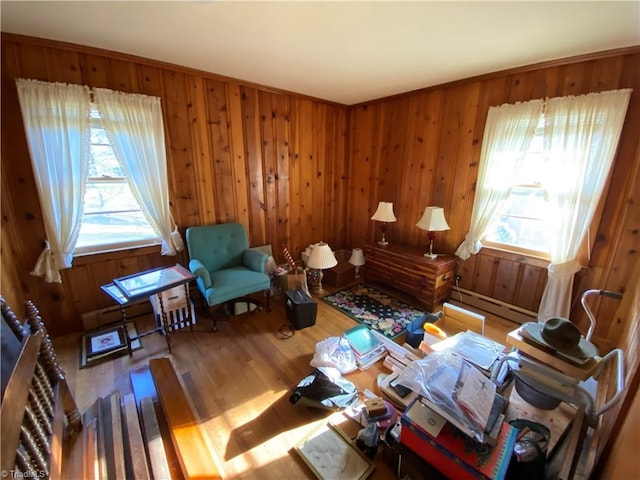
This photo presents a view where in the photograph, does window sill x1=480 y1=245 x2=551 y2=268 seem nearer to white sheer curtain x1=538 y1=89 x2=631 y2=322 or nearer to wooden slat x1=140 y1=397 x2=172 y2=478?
white sheer curtain x1=538 y1=89 x2=631 y2=322

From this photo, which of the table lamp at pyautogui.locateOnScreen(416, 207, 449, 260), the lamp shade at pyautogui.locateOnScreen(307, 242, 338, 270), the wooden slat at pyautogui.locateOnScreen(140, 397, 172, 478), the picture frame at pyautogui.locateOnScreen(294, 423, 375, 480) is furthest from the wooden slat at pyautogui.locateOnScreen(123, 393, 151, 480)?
the table lamp at pyautogui.locateOnScreen(416, 207, 449, 260)

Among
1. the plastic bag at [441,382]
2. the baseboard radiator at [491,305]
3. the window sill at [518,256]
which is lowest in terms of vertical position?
the baseboard radiator at [491,305]

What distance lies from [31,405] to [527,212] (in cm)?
363

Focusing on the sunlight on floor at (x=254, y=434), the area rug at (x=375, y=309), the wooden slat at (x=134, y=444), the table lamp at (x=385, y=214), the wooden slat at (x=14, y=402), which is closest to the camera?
the wooden slat at (x=14, y=402)

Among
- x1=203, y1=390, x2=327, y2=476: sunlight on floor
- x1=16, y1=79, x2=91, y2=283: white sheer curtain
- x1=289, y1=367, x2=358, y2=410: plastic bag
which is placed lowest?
x1=203, y1=390, x2=327, y2=476: sunlight on floor

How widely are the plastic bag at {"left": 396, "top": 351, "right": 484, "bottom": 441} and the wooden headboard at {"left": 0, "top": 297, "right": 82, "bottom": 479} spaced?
1.43 m

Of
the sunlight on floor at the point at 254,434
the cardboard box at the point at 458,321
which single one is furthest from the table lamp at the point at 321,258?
the sunlight on floor at the point at 254,434

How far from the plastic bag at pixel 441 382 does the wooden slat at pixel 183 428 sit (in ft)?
3.53

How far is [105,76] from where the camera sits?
2172 mm

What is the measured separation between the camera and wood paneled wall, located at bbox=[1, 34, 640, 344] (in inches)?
79.2

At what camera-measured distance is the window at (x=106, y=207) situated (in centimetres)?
225

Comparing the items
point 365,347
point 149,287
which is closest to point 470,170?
point 365,347

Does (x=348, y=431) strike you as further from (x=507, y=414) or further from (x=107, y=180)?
(x=107, y=180)

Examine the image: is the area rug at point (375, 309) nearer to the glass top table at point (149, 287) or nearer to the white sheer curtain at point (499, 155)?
the white sheer curtain at point (499, 155)
